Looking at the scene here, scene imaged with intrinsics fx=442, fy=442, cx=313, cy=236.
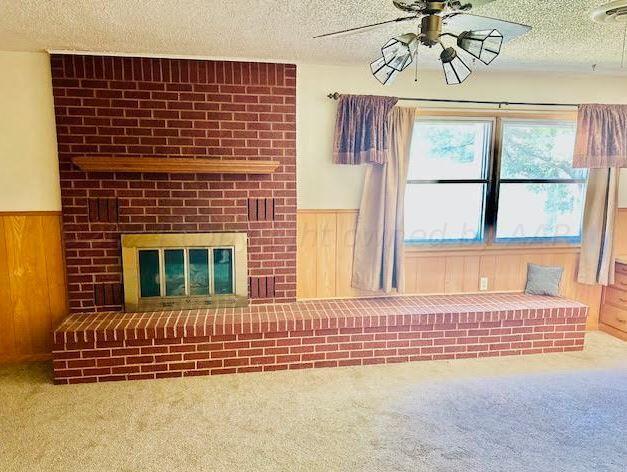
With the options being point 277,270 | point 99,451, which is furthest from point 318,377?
A: point 99,451

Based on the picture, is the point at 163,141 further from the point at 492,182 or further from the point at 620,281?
the point at 620,281

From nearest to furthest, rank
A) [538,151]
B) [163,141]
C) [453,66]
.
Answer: [453,66] < [163,141] < [538,151]

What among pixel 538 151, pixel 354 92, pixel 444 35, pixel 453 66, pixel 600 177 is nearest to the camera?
pixel 444 35

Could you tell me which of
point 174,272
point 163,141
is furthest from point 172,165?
point 174,272

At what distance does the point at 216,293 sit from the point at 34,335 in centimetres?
137

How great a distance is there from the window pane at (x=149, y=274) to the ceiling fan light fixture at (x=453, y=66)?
2347 millimetres

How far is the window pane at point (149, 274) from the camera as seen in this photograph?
130 inches

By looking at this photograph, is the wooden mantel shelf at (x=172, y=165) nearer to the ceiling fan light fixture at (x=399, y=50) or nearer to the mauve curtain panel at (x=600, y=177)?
the ceiling fan light fixture at (x=399, y=50)

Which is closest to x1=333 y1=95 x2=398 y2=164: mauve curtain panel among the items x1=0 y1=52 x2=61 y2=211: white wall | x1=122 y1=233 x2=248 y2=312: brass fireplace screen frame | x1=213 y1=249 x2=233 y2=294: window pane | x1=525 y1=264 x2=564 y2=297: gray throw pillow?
x1=122 y1=233 x2=248 y2=312: brass fireplace screen frame

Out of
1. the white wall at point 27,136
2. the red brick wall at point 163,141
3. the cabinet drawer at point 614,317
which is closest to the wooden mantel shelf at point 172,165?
the red brick wall at point 163,141

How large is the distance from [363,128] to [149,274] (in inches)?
77.2

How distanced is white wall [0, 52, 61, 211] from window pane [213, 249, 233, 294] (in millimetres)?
1191

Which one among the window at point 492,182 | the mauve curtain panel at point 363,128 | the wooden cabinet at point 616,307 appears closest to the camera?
the mauve curtain panel at point 363,128

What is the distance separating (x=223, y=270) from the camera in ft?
11.2
